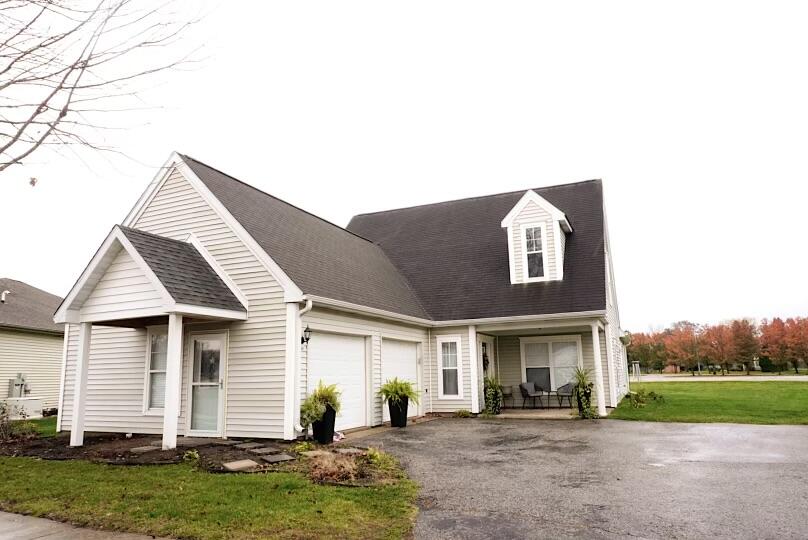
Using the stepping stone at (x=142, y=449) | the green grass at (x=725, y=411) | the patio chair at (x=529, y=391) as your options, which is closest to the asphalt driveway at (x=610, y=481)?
the green grass at (x=725, y=411)

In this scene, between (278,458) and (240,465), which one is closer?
(240,465)

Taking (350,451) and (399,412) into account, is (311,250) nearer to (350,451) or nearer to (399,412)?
(399,412)

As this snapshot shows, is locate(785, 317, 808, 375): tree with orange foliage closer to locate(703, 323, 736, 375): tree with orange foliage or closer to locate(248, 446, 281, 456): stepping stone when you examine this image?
locate(703, 323, 736, 375): tree with orange foliage

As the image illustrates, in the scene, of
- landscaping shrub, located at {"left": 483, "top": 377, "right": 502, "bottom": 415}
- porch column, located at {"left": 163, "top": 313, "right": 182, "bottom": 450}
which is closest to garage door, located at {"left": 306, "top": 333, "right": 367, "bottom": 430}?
porch column, located at {"left": 163, "top": 313, "right": 182, "bottom": 450}

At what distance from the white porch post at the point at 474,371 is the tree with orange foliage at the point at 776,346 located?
48.5 metres

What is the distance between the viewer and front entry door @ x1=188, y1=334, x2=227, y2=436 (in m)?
10.9

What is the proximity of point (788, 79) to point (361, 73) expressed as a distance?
9.61 m

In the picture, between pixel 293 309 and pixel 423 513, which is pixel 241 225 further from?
pixel 423 513

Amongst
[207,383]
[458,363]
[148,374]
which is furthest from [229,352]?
[458,363]

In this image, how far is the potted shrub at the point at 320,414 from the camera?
10.1 metres

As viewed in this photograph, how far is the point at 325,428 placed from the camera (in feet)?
33.3

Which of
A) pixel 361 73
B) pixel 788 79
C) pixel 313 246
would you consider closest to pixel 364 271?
pixel 313 246

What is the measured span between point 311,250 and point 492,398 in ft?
22.8

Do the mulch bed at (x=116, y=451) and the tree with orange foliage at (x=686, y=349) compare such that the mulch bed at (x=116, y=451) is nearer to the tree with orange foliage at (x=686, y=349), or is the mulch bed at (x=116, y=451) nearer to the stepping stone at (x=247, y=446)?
the stepping stone at (x=247, y=446)
